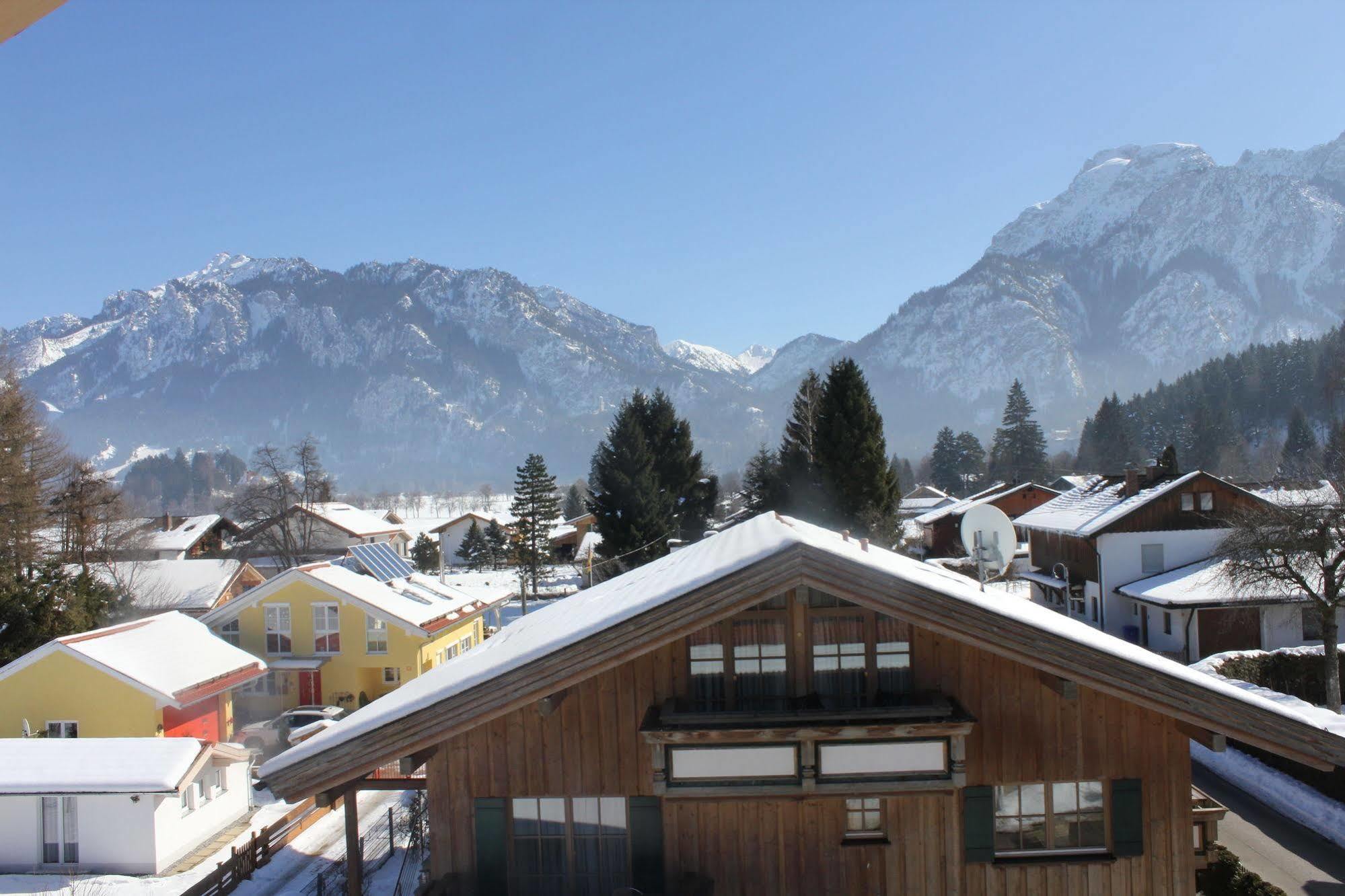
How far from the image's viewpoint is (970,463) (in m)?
112

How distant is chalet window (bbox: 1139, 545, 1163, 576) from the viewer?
115ft

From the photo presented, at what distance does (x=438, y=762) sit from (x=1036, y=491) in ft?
202

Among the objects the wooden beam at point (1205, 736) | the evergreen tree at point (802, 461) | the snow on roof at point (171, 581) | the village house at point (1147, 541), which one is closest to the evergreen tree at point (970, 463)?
the evergreen tree at point (802, 461)

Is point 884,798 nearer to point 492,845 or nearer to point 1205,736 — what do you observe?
point 1205,736

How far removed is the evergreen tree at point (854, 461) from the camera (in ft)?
142

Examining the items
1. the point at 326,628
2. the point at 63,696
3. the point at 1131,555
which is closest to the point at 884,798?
the point at 63,696

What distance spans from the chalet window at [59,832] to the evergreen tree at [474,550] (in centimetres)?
5844

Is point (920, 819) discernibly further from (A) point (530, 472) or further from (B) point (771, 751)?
(A) point (530, 472)

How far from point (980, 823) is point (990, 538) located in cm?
542

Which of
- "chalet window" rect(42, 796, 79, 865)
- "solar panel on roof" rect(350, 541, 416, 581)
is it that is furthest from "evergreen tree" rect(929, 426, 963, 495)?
"chalet window" rect(42, 796, 79, 865)

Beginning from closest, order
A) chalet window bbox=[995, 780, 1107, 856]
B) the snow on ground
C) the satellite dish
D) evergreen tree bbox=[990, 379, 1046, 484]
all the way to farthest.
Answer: chalet window bbox=[995, 780, 1107, 856], the satellite dish, the snow on ground, evergreen tree bbox=[990, 379, 1046, 484]

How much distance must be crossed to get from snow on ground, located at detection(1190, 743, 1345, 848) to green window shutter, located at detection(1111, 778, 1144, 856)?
9354mm

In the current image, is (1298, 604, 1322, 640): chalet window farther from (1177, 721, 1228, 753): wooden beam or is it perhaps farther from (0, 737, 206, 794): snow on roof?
(0, 737, 206, 794): snow on roof

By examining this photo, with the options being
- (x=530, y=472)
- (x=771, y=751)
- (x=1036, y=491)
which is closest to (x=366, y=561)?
(x=530, y=472)
